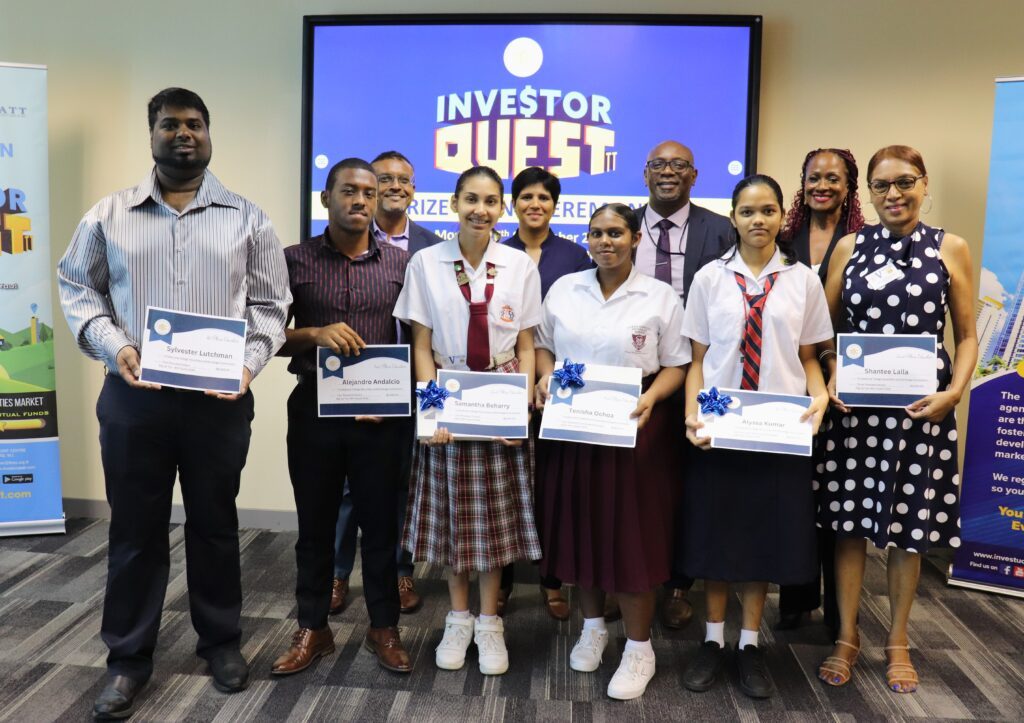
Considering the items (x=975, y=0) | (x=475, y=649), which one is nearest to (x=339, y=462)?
(x=475, y=649)

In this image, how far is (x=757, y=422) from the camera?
92.8 inches

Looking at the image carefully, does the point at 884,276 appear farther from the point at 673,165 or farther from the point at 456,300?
the point at 456,300

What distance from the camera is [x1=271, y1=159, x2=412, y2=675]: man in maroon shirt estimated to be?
8.13ft

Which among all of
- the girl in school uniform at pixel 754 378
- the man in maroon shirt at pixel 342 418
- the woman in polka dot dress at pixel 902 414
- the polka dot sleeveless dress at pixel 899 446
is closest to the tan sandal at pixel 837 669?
the woman in polka dot dress at pixel 902 414

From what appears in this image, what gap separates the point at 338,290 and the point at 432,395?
458 millimetres

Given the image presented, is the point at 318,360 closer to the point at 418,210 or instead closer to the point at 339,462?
the point at 339,462

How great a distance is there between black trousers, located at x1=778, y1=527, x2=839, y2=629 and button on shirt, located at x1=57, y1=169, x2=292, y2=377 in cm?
211

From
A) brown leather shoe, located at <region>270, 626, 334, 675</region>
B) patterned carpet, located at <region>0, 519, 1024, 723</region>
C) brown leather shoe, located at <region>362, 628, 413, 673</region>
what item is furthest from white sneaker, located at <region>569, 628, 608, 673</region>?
brown leather shoe, located at <region>270, 626, 334, 675</region>

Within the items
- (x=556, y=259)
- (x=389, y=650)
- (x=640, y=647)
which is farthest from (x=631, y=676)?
(x=556, y=259)

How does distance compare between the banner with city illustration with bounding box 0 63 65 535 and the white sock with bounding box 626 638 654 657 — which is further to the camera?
the banner with city illustration with bounding box 0 63 65 535

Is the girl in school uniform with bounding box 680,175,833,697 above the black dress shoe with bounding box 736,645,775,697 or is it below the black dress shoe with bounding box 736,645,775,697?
above

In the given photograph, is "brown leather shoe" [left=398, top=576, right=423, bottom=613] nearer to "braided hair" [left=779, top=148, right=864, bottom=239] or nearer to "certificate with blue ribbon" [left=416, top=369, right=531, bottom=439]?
"certificate with blue ribbon" [left=416, top=369, right=531, bottom=439]

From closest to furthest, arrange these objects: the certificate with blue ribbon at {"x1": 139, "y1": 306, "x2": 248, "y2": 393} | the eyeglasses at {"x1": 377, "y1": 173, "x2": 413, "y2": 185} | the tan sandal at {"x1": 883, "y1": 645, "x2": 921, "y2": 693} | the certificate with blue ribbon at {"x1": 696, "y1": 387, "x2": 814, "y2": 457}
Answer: the certificate with blue ribbon at {"x1": 139, "y1": 306, "x2": 248, "y2": 393}
the certificate with blue ribbon at {"x1": 696, "y1": 387, "x2": 814, "y2": 457}
the tan sandal at {"x1": 883, "y1": 645, "x2": 921, "y2": 693}
the eyeglasses at {"x1": 377, "y1": 173, "x2": 413, "y2": 185}

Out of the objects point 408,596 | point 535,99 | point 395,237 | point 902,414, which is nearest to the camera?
point 902,414
